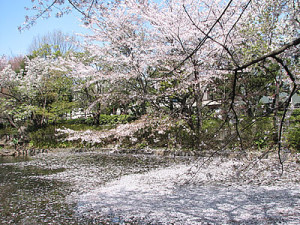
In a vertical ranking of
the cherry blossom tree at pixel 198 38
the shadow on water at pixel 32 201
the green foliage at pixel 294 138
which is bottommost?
the shadow on water at pixel 32 201

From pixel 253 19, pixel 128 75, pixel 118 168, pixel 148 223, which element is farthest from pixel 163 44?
pixel 148 223

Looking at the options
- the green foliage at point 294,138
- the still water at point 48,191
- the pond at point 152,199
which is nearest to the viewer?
the pond at point 152,199

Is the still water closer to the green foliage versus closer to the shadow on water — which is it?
the shadow on water

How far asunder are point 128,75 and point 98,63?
11.8 ft

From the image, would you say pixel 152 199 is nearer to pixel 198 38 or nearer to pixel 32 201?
pixel 32 201

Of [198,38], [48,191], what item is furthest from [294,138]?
[48,191]

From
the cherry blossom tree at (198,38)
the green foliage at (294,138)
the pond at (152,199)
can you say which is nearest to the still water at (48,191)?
the pond at (152,199)

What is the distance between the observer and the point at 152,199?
3412 mm

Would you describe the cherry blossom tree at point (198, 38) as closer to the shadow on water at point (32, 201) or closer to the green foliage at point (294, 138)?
the green foliage at point (294, 138)

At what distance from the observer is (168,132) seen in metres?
8.71

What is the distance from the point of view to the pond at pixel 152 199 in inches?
107

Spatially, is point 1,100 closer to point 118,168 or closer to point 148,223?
point 118,168

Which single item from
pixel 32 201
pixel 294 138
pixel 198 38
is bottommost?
pixel 32 201

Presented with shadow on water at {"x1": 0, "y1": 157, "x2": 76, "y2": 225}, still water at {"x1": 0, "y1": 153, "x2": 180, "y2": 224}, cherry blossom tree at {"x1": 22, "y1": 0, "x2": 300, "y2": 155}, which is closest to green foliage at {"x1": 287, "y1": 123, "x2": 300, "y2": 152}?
cherry blossom tree at {"x1": 22, "y1": 0, "x2": 300, "y2": 155}
